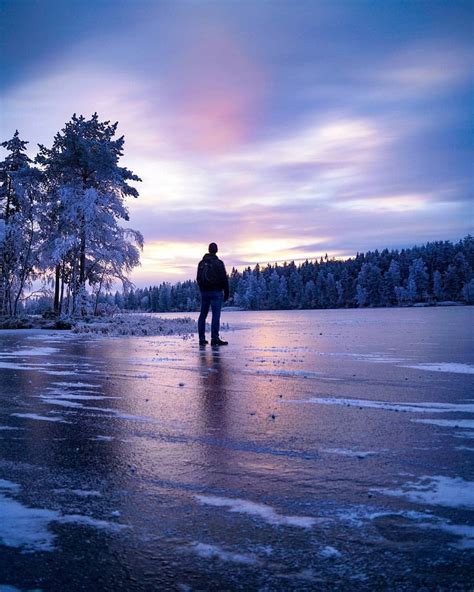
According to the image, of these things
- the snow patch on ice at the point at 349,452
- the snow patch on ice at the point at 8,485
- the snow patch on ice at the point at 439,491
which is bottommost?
the snow patch on ice at the point at 349,452

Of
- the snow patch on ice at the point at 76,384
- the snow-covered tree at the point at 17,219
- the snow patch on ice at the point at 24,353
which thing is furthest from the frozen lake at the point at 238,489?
the snow-covered tree at the point at 17,219

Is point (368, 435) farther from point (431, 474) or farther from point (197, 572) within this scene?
point (197, 572)

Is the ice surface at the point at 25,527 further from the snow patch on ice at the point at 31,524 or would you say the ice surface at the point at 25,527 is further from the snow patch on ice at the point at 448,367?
the snow patch on ice at the point at 448,367

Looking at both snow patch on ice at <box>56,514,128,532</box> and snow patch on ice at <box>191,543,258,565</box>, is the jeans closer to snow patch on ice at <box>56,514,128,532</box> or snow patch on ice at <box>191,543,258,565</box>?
snow patch on ice at <box>56,514,128,532</box>

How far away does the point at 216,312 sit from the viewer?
38.9 feet

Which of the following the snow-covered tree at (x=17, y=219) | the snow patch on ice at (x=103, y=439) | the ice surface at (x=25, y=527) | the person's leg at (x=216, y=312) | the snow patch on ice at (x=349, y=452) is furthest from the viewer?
the snow-covered tree at (x=17, y=219)

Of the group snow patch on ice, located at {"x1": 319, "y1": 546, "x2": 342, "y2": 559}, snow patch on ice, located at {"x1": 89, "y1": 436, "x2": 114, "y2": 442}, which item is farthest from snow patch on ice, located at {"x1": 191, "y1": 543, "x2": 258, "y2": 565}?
snow patch on ice, located at {"x1": 89, "y1": 436, "x2": 114, "y2": 442}

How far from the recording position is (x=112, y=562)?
166cm

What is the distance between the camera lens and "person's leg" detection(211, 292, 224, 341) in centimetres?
1178

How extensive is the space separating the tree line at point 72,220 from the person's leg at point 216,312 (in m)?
14.6

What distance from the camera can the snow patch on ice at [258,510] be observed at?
195 cm

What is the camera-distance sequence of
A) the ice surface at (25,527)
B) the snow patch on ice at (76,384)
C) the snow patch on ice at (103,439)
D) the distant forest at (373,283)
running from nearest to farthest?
the ice surface at (25,527) → the snow patch on ice at (103,439) → the snow patch on ice at (76,384) → the distant forest at (373,283)

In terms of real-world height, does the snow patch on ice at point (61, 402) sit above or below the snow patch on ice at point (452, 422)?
below

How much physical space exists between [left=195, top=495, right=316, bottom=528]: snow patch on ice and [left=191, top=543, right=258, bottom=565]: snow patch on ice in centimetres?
28
